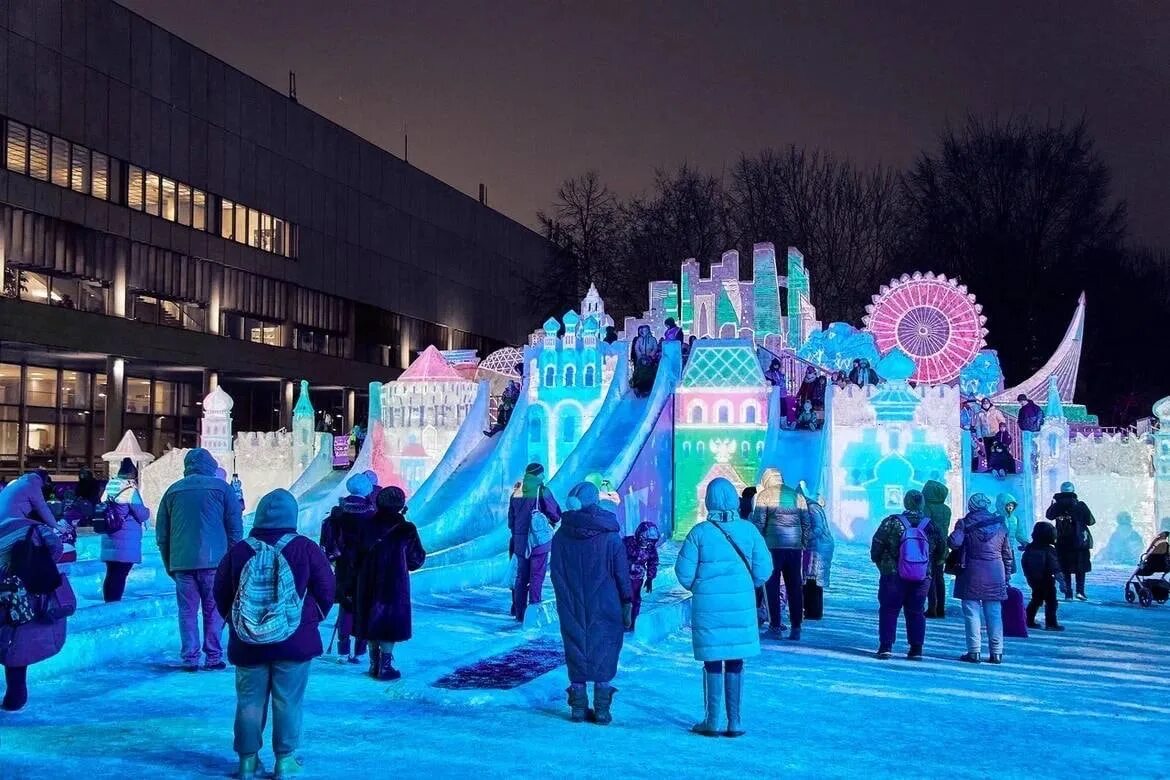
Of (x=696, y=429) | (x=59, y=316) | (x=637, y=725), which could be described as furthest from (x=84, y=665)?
(x=59, y=316)

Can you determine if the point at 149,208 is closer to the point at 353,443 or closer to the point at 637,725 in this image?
the point at 353,443

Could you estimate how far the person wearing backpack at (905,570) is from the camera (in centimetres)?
981

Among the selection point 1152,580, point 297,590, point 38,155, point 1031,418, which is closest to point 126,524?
point 297,590

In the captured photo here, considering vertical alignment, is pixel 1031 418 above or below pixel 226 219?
below

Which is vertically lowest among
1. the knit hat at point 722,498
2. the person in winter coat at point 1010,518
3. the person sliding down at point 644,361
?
the person in winter coat at point 1010,518

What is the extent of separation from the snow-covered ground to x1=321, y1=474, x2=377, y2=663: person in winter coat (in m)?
0.26

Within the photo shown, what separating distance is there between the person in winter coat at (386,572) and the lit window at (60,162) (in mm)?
32616

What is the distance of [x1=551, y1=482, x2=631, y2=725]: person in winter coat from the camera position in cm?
721

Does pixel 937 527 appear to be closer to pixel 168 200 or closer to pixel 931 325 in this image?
pixel 931 325

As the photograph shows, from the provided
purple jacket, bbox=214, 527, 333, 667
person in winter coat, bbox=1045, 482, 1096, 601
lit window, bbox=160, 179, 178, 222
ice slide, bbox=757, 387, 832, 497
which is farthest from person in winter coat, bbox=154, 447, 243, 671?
lit window, bbox=160, 179, 178, 222

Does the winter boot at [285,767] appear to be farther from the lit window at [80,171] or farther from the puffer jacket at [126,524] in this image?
the lit window at [80,171]

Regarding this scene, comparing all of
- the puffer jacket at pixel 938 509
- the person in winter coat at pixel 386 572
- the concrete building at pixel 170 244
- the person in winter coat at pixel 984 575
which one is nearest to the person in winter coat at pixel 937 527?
the puffer jacket at pixel 938 509

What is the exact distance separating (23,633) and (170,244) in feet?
122

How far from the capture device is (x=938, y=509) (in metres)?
12.6
